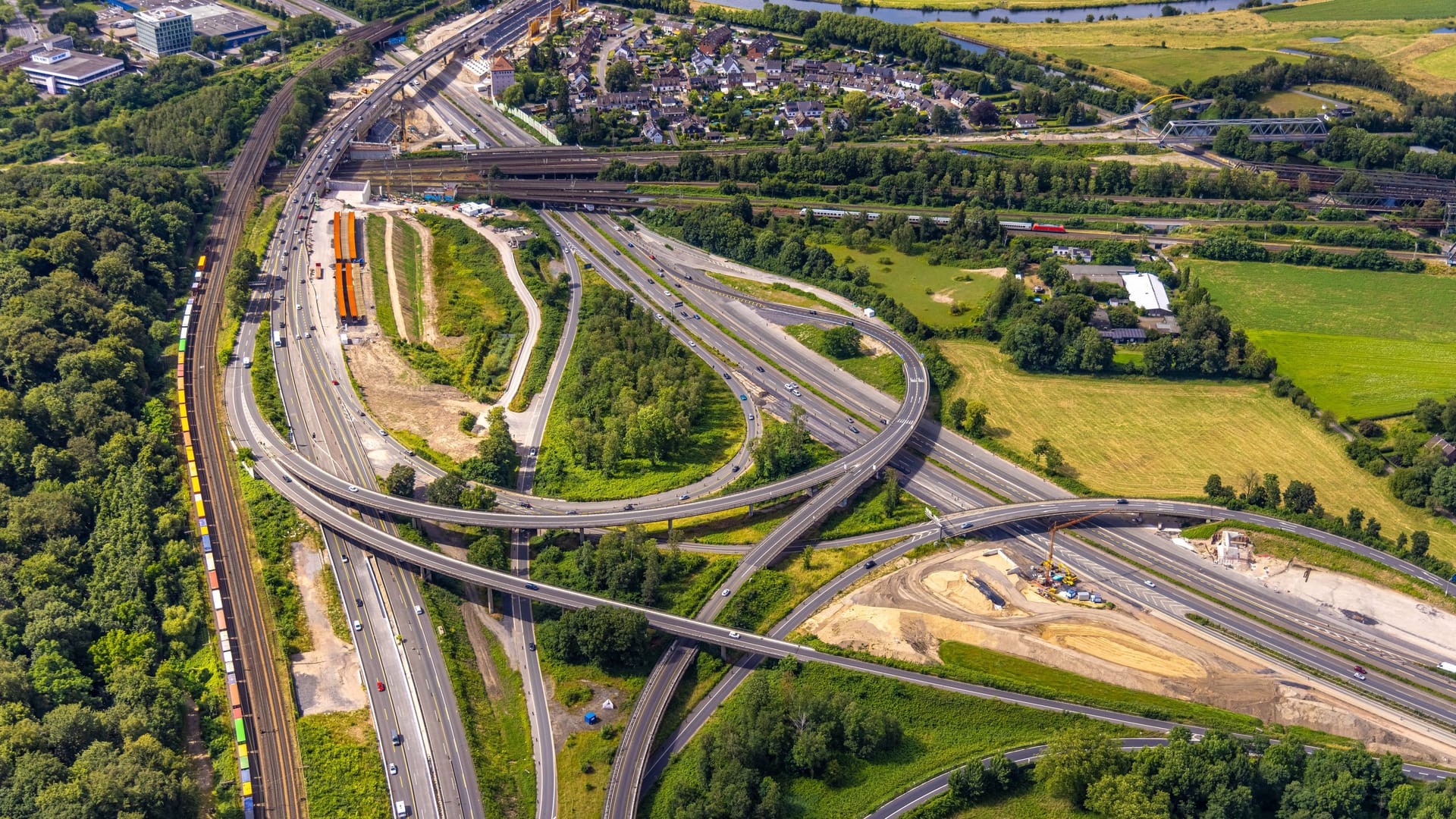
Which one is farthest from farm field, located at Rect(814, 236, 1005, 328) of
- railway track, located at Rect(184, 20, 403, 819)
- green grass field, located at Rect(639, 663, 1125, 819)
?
railway track, located at Rect(184, 20, 403, 819)

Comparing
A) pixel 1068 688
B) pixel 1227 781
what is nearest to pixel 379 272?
pixel 1068 688

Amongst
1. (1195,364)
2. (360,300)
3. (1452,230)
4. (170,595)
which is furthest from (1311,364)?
(170,595)

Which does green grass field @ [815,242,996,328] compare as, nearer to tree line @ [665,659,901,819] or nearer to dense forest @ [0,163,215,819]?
tree line @ [665,659,901,819]

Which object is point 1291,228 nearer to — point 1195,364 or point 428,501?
point 1195,364

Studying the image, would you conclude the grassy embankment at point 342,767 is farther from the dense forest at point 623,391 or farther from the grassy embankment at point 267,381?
the grassy embankment at point 267,381

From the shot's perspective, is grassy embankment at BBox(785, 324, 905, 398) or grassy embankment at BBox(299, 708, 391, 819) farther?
grassy embankment at BBox(785, 324, 905, 398)

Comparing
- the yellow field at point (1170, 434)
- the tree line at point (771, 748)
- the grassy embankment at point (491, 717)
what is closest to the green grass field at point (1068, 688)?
the tree line at point (771, 748)
